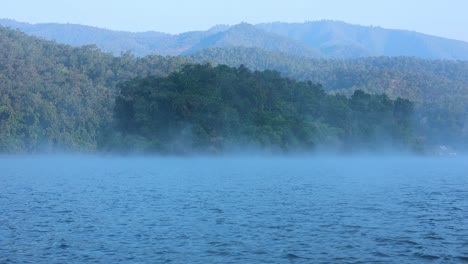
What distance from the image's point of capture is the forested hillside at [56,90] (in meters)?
93.5

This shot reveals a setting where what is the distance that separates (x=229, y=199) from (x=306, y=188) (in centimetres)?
814

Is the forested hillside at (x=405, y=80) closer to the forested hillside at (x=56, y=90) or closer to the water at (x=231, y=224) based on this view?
the forested hillside at (x=56, y=90)

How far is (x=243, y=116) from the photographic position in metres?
88.4

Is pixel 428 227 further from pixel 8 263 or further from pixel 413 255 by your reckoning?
pixel 8 263

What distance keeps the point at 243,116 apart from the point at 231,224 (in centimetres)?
6722

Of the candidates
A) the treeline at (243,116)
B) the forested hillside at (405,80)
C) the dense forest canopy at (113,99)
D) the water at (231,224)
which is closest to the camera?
the water at (231,224)

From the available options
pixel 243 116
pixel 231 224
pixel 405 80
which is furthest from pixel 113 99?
A: pixel 231 224

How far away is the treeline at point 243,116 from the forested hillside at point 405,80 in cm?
1505

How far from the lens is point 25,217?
2297 centimetres

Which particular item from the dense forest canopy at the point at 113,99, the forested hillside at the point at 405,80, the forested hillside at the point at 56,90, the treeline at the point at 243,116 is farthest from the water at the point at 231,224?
the forested hillside at the point at 405,80

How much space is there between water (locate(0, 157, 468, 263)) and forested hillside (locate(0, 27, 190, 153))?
202 ft

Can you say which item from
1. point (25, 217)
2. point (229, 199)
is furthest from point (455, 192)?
point (25, 217)

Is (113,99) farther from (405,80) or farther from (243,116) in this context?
Answer: (405,80)

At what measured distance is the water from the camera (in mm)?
16875
